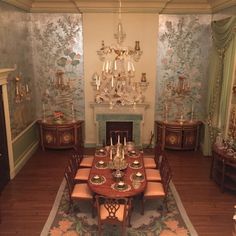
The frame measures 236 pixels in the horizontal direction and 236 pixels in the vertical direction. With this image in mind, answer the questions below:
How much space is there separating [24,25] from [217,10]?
18.7 ft

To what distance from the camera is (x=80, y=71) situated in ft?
30.2

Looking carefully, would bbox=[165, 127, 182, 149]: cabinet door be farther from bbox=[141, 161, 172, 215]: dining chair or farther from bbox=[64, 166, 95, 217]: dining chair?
bbox=[64, 166, 95, 217]: dining chair

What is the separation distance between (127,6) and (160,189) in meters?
5.56

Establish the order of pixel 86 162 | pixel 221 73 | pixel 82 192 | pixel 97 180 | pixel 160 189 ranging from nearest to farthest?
pixel 97 180 → pixel 82 192 → pixel 160 189 → pixel 86 162 → pixel 221 73

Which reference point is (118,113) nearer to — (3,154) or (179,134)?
(179,134)

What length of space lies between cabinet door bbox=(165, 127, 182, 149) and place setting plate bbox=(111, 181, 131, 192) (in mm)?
4126

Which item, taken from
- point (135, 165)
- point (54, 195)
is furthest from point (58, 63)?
point (135, 165)

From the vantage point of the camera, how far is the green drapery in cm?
692

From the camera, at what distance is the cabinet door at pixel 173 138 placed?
→ 9.14m

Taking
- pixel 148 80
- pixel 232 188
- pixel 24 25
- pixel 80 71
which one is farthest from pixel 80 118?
pixel 232 188

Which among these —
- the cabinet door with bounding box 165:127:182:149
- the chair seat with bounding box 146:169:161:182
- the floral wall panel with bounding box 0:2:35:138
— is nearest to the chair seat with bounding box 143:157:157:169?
the chair seat with bounding box 146:169:161:182

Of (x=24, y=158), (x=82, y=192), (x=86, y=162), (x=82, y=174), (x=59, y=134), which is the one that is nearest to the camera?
(x=82, y=192)

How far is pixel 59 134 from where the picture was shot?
9117mm

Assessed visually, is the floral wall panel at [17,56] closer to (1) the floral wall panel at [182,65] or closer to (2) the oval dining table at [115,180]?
(2) the oval dining table at [115,180]
